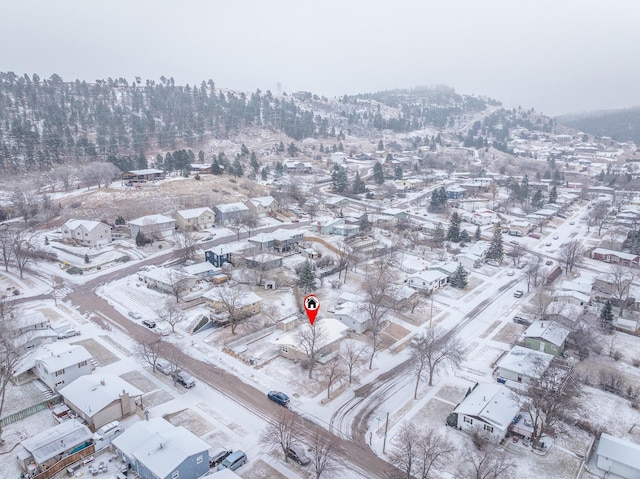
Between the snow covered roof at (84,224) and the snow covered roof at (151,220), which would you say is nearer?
the snow covered roof at (84,224)

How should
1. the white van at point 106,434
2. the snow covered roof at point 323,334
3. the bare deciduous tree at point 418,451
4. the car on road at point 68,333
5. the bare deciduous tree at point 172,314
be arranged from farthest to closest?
1. the bare deciduous tree at point 172,314
2. the car on road at point 68,333
3. the snow covered roof at point 323,334
4. the white van at point 106,434
5. the bare deciduous tree at point 418,451

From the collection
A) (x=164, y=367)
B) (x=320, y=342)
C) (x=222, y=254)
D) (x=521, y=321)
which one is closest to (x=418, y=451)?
(x=320, y=342)

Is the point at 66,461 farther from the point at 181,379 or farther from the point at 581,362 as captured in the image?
the point at 581,362

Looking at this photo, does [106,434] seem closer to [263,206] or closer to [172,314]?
[172,314]

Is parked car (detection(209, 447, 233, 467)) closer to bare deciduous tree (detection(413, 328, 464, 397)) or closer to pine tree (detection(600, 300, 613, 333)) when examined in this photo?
bare deciduous tree (detection(413, 328, 464, 397))

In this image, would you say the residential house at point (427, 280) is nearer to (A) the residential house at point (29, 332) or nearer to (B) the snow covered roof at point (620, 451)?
(B) the snow covered roof at point (620, 451)

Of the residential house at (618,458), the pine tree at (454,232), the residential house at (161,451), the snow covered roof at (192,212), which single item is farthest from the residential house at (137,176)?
the residential house at (618,458)
